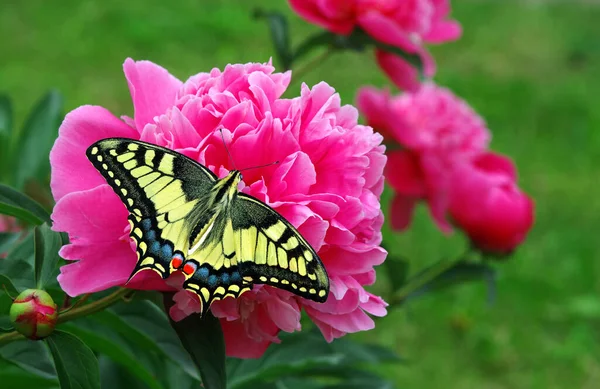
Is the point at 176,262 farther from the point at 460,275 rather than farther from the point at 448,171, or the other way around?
the point at 448,171

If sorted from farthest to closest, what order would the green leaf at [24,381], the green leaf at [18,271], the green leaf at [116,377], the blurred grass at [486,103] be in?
1. the blurred grass at [486,103]
2. the green leaf at [116,377]
3. the green leaf at [24,381]
4. the green leaf at [18,271]

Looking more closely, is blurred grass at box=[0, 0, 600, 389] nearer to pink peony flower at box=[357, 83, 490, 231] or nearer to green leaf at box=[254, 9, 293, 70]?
pink peony flower at box=[357, 83, 490, 231]

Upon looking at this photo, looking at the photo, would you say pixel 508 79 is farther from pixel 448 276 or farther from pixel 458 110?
pixel 448 276

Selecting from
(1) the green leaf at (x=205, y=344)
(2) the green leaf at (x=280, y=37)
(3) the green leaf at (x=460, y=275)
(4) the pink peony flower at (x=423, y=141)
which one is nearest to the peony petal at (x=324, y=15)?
(2) the green leaf at (x=280, y=37)

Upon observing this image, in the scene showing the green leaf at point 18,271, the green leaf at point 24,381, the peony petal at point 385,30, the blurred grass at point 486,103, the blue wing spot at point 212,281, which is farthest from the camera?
the blurred grass at point 486,103

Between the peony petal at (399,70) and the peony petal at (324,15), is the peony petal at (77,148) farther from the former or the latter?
the peony petal at (399,70)

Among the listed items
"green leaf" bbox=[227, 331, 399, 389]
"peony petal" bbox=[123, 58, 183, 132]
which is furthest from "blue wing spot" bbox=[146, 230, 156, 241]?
"green leaf" bbox=[227, 331, 399, 389]

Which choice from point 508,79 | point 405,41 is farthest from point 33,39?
point 405,41
